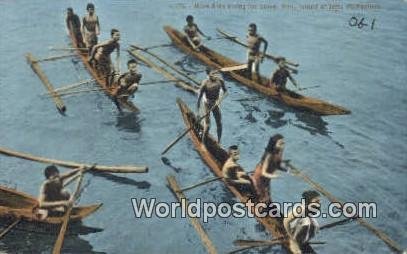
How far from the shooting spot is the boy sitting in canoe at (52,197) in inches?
295

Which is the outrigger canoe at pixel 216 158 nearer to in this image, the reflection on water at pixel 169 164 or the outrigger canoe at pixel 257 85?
the reflection on water at pixel 169 164

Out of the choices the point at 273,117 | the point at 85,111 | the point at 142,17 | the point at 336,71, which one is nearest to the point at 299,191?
the point at 273,117

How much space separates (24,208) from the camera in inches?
305

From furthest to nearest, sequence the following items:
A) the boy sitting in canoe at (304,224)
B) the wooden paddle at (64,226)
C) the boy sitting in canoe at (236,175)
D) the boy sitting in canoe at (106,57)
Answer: the boy sitting in canoe at (106,57), the boy sitting in canoe at (236,175), the boy sitting in canoe at (304,224), the wooden paddle at (64,226)

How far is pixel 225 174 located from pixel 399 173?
3.27 metres

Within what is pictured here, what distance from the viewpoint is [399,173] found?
28.4 feet

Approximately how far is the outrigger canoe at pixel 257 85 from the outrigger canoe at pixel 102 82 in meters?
2.49

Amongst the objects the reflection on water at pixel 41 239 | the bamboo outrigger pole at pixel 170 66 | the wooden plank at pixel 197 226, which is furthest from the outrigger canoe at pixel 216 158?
the reflection on water at pixel 41 239

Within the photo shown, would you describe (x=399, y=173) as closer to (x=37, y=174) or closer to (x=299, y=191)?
(x=299, y=191)

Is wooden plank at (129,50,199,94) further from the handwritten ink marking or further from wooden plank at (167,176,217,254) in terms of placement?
the handwritten ink marking

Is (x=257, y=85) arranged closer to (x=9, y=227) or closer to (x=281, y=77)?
(x=281, y=77)

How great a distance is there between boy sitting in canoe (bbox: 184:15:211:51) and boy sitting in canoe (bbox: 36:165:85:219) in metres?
6.53

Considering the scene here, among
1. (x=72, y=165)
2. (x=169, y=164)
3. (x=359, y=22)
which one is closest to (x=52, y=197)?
(x=72, y=165)
